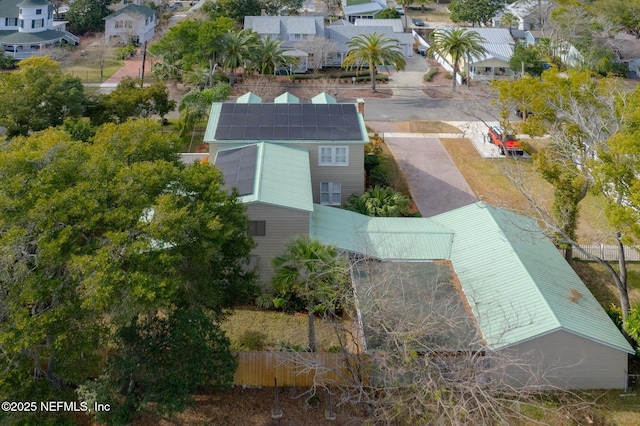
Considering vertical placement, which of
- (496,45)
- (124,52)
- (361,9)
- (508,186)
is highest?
(361,9)

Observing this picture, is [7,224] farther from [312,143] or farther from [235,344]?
[312,143]

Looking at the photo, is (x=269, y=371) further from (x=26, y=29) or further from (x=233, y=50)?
(x=26, y=29)

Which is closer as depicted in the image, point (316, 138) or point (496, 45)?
point (316, 138)

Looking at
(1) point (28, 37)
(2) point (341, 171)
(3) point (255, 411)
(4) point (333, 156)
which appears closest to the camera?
(3) point (255, 411)

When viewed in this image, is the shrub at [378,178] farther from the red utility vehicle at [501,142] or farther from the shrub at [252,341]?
the shrub at [252,341]

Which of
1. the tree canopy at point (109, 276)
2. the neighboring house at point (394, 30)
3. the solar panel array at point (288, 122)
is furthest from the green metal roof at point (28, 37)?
the tree canopy at point (109, 276)

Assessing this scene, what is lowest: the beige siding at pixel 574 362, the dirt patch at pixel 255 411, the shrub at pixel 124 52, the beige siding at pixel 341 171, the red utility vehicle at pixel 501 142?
the dirt patch at pixel 255 411

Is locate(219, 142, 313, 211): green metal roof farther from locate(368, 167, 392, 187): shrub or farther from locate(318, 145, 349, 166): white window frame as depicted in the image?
locate(368, 167, 392, 187): shrub

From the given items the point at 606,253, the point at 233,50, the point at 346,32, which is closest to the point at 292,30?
the point at 346,32
